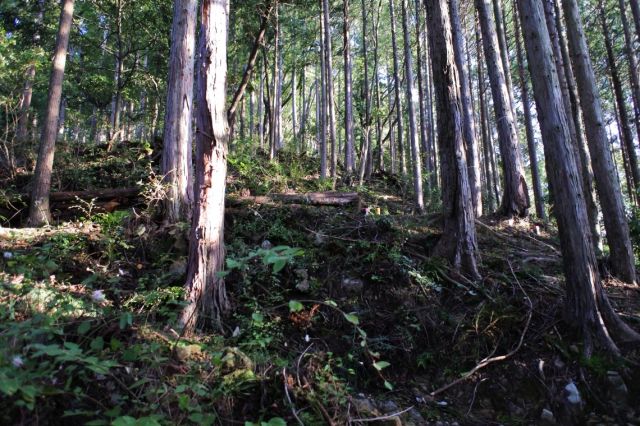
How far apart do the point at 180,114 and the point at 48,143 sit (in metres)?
3.05

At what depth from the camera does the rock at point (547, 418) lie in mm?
3518

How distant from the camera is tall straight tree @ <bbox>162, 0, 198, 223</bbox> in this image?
6484 mm

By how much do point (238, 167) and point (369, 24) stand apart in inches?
602

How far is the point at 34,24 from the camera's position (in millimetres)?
12438

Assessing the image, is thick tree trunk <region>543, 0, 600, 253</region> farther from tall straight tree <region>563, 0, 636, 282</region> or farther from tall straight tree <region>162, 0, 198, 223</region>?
tall straight tree <region>162, 0, 198, 223</region>

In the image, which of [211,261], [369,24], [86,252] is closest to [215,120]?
[211,261]

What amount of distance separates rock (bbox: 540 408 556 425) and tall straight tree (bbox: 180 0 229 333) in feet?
10.7

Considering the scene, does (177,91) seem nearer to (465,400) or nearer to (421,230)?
(421,230)

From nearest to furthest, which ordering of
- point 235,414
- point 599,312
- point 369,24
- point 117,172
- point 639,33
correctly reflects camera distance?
point 235,414 → point 599,312 → point 117,172 → point 639,33 → point 369,24

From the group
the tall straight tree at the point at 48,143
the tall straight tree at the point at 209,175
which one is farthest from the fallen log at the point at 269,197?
the tall straight tree at the point at 209,175

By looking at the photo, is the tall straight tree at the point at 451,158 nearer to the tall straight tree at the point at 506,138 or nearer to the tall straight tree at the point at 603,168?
the tall straight tree at the point at 603,168

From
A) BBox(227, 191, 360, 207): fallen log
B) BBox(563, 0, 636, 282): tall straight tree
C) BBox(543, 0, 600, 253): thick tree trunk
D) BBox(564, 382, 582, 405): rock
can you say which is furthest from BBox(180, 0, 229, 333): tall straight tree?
BBox(543, 0, 600, 253): thick tree trunk

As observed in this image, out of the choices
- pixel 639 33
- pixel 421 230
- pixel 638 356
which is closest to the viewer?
pixel 638 356

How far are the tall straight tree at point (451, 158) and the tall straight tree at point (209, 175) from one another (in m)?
3.05
